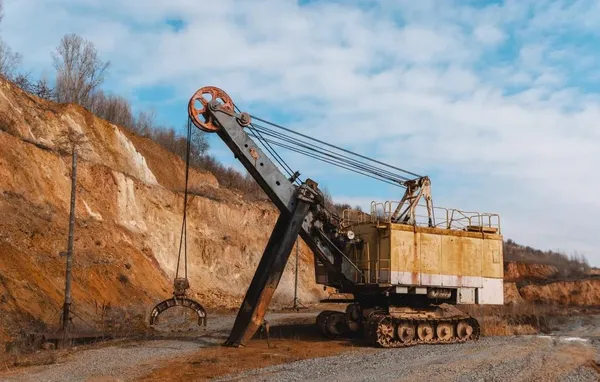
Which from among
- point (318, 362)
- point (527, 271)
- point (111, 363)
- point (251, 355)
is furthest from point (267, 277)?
point (527, 271)

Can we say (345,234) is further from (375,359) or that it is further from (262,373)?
(262,373)

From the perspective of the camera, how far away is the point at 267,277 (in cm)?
1500

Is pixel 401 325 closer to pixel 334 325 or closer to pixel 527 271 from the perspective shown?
pixel 334 325

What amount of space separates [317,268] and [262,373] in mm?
6674

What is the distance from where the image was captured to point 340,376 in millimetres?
10961

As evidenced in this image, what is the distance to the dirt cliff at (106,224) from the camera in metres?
19.9

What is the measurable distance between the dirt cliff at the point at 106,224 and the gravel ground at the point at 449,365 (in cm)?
789

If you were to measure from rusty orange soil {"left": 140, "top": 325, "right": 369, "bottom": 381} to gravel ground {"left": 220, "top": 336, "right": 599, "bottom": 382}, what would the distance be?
0.60 metres

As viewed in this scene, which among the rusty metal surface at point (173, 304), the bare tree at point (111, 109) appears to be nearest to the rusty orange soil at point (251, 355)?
the rusty metal surface at point (173, 304)

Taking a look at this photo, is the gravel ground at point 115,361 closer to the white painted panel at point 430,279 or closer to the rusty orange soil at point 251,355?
the rusty orange soil at point 251,355

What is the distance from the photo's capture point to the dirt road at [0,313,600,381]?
10.9 m

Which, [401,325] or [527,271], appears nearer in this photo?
[401,325]

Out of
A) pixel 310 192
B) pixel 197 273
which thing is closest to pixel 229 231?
pixel 197 273

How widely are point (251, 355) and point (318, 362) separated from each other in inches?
69.4
